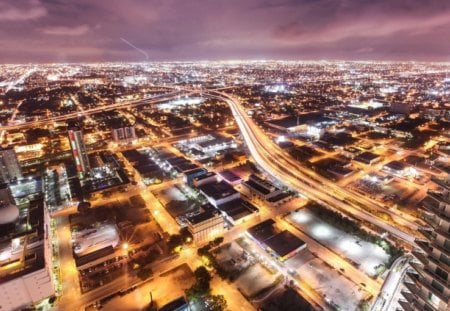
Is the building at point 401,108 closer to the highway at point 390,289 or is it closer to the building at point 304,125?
the building at point 304,125

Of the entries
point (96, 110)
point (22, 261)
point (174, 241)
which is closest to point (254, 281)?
point (174, 241)

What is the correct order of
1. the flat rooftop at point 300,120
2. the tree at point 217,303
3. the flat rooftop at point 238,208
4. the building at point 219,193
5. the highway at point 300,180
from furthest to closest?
the flat rooftop at point 300,120
the building at point 219,193
the flat rooftop at point 238,208
the highway at point 300,180
the tree at point 217,303

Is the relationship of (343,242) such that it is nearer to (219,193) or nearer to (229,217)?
(229,217)

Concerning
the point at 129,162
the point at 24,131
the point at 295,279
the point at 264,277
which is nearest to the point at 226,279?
the point at 264,277

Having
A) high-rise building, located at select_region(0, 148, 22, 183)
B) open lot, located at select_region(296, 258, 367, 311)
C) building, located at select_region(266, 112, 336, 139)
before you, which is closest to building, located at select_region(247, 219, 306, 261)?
open lot, located at select_region(296, 258, 367, 311)

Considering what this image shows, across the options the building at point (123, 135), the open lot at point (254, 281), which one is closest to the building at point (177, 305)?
the open lot at point (254, 281)

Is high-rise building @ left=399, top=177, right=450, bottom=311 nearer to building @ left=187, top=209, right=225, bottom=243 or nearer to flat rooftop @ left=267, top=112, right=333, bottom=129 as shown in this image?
building @ left=187, top=209, right=225, bottom=243

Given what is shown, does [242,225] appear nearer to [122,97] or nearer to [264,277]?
[264,277]
